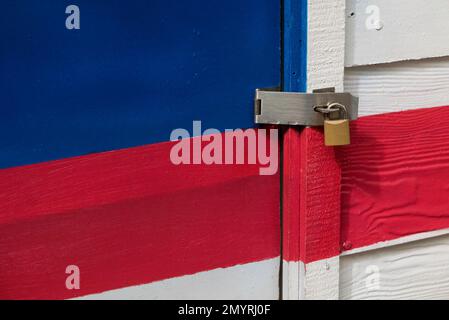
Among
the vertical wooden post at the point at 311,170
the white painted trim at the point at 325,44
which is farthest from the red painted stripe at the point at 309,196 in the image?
the white painted trim at the point at 325,44

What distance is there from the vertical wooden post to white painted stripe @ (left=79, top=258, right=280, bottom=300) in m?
0.04

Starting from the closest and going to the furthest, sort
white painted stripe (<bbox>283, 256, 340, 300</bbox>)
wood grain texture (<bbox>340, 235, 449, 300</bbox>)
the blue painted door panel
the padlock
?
the blue painted door panel
the padlock
white painted stripe (<bbox>283, 256, 340, 300</bbox>)
wood grain texture (<bbox>340, 235, 449, 300</bbox>)

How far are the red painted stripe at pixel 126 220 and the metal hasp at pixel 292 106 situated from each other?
123 mm

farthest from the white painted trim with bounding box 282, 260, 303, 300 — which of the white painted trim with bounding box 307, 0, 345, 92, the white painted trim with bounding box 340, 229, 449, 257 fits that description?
the white painted trim with bounding box 307, 0, 345, 92

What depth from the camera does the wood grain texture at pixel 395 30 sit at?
175 centimetres

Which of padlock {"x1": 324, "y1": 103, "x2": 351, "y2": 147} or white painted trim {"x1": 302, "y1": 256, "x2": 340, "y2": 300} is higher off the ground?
padlock {"x1": 324, "y1": 103, "x2": 351, "y2": 147}

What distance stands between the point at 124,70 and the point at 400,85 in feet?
2.18

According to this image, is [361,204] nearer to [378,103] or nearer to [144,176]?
[378,103]

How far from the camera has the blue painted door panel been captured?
1.47m

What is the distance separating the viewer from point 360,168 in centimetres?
181

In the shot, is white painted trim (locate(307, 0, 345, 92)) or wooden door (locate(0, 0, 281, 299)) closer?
wooden door (locate(0, 0, 281, 299))

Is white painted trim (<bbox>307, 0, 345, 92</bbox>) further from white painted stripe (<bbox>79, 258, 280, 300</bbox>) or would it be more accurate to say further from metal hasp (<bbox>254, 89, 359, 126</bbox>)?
white painted stripe (<bbox>79, 258, 280, 300</bbox>)

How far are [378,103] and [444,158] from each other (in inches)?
10.3

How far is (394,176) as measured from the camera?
1.86m
